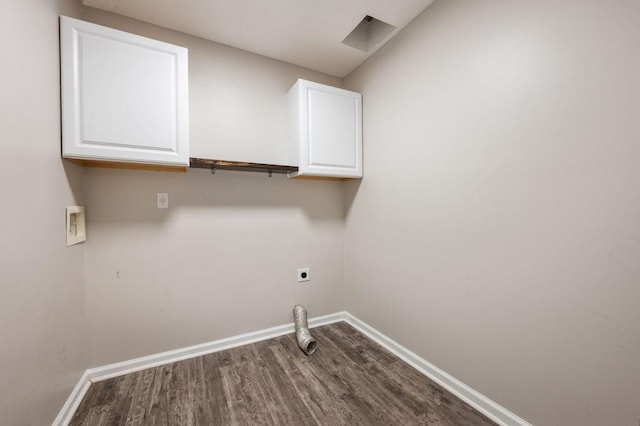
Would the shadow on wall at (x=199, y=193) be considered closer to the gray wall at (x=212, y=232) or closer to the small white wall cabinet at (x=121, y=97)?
the gray wall at (x=212, y=232)

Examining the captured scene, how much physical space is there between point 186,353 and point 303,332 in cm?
90

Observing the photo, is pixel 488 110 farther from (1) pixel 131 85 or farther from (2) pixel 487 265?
(1) pixel 131 85

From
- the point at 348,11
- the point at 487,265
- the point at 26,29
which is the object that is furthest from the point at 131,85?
the point at 487,265

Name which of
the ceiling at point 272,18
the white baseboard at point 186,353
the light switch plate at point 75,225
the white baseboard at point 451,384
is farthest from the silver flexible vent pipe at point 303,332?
the ceiling at point 272,18

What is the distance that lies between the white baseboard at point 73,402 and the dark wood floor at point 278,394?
31 mm

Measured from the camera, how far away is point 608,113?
1.00m

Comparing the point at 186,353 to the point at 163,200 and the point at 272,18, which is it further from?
the point at 272,18

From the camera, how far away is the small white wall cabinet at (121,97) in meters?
1.38

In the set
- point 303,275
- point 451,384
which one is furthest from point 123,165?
point 451,384

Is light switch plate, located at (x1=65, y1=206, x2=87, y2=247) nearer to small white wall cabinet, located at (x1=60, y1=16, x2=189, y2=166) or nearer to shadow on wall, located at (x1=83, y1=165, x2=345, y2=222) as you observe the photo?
shadow on wall, located at (x1=83, y1=165, x2=345, y2=222)

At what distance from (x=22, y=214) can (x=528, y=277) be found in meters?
2.27

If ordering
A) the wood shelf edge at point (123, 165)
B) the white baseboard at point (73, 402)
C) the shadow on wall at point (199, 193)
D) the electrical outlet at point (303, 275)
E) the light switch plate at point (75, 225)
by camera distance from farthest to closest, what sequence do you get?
1. the electrical outlet at point (303, 275)
2. the shadow on wall at point (199, 193)
3. the wood shelf edge at point (123, 165)
4. the light switch plate at point (75, 225)
5. the white baseboard at point (73, 402)

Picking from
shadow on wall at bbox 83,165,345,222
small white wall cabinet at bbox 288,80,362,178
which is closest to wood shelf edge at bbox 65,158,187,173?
shadow on wall at bbox 83,165,345,222

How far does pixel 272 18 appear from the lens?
1.77 meters
